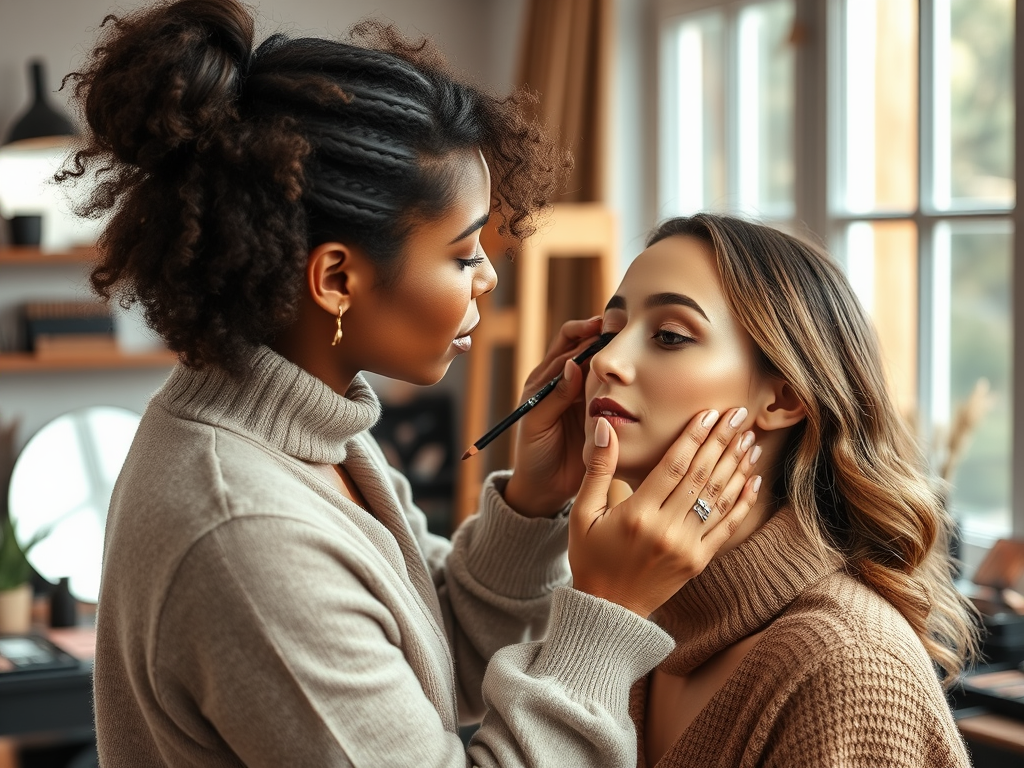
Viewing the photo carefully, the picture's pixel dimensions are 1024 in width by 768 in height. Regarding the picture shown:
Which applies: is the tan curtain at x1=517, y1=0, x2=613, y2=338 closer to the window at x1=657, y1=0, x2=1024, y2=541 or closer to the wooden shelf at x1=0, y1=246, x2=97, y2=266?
the window at x1=657, y1=0, x2=1024, y2=541

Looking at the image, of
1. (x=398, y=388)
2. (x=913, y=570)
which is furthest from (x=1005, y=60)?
(x=398, y=388)

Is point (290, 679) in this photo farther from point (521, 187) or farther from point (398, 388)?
point (398, 388)

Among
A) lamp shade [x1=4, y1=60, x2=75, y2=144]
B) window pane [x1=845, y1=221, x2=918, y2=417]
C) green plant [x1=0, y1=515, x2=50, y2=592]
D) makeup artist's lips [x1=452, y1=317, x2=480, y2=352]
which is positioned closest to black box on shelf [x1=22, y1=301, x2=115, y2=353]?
lamp shade [x1=4, y1=60, x2=75, y2=144]

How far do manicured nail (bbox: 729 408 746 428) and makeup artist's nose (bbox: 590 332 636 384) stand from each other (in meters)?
0.12

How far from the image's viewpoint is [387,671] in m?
0.99

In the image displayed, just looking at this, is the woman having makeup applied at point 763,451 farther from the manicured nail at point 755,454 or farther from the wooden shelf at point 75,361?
the wooden shelf at point 75,361

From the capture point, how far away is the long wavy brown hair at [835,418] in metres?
1.29

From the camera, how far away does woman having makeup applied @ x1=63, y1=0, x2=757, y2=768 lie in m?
0.95

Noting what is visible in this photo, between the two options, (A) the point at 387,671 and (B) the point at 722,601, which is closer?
(A) the point at 387,671

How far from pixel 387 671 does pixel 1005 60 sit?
1.97m

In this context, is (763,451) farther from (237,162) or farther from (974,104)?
(974,104)

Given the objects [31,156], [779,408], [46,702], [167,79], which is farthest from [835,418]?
[31,156]

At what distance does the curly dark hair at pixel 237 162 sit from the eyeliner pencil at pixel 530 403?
33 cm

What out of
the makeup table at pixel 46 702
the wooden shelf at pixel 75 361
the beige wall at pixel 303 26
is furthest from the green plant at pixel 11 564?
the beige wall at pixel 303 26
